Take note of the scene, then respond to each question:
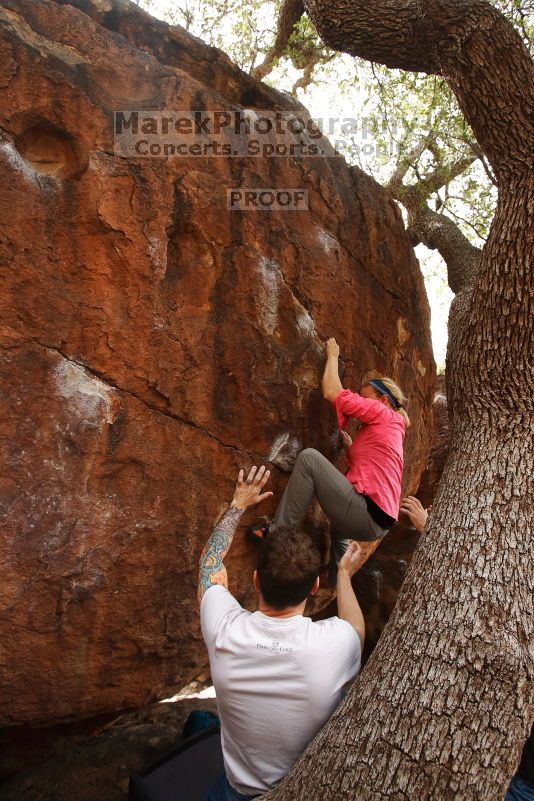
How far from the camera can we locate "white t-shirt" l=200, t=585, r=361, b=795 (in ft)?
7.53

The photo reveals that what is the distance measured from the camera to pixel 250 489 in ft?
12.5

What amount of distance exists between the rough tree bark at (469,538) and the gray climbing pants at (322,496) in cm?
71

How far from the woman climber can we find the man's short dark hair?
1.29m

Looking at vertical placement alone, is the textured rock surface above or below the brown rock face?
below

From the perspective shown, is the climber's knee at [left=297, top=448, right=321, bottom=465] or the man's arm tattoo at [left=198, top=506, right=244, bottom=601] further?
the climber's knee at [left=297, top=448, right=321, bottom=465]

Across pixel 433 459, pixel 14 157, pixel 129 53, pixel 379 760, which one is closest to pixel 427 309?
pixel 433 459

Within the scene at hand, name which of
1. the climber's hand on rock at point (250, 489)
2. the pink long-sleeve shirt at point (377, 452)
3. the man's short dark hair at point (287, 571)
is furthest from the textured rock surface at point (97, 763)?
the pink long-sleeve shirt at point (377, 452)

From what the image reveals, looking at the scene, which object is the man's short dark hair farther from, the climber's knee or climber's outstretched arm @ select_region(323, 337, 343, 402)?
climber's outstretched arm @ select_region(323, 337, 343, 402)

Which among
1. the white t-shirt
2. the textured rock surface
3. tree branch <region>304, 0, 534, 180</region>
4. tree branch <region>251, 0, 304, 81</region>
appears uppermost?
tree branch <region>251, 0, 304, 81</region>

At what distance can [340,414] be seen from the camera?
4.17 m

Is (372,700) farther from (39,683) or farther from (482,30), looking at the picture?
(482,30)

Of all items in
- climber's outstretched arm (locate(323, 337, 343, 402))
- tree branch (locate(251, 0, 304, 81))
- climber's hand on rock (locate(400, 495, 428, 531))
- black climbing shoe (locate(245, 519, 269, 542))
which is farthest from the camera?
tree branch (locate(251, 0, 304, 81))

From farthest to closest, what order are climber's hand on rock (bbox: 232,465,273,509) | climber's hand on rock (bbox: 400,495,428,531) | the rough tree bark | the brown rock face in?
climber's hand on rock (bbox: 400,495,428,531) → climber's hand on rock (bbox: 232,465,273,509) → the brown rock face → the rough tree bark

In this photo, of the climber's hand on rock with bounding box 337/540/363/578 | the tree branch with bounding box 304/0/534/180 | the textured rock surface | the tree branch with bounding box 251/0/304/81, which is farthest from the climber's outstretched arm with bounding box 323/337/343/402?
the tree branch with bounding box 251/0/304/81
